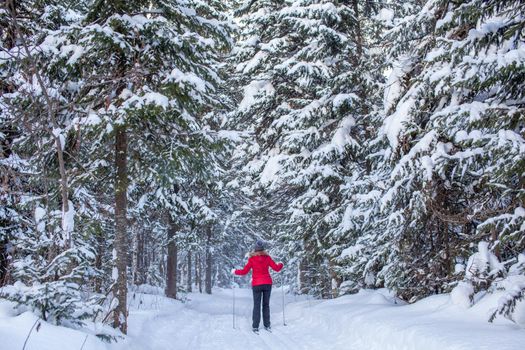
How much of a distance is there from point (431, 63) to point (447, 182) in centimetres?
226

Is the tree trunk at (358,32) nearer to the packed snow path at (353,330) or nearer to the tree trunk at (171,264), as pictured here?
the packed snow path at (353,330)

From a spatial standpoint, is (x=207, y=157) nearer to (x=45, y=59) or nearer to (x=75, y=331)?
(x=45, y=59)

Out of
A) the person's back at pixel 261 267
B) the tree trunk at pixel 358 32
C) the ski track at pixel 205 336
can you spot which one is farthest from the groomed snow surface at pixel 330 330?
the tree trunk at pixel 358 32

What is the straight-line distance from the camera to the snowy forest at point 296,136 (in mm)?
5691

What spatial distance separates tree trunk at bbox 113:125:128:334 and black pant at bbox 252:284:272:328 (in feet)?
10.8

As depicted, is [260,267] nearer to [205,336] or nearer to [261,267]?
[261,267]

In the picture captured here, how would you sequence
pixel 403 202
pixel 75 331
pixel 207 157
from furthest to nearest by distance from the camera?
pixel 207 157
pixel 403 202
pixel 75 331

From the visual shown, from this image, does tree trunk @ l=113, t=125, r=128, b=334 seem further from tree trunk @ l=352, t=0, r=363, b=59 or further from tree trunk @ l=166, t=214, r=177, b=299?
tree trunk @ l=166, t=214, r=177, b=299

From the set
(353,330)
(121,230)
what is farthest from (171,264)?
(353,330)

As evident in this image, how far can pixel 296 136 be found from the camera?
1294 centimetres

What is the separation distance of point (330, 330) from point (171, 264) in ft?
37.1

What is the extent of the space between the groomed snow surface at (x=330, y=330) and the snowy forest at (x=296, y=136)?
1.03 ft

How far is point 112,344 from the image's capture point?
6008mm

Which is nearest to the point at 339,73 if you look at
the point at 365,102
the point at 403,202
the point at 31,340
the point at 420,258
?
the point at 365,102
